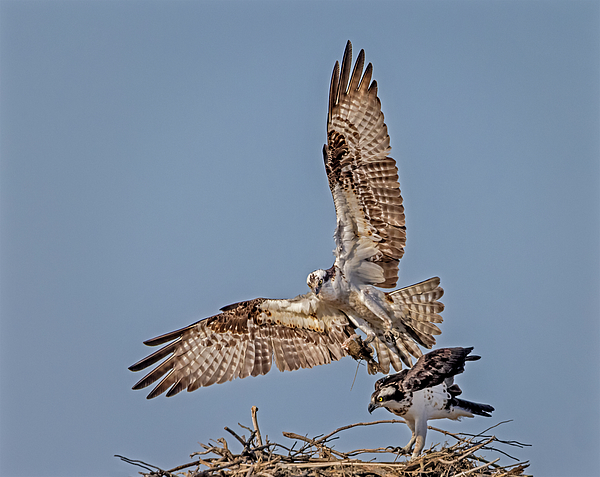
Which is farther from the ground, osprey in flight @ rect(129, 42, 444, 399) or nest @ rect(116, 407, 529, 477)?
osprey in flight @ rect(129, 42, 444, 399)

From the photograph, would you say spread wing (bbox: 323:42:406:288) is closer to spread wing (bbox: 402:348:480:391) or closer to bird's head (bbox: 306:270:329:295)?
bird's head (bbox: 306:270:329:295)

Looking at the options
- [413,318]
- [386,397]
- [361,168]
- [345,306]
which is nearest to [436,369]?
[386,397]

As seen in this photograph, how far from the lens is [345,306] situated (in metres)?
9.13

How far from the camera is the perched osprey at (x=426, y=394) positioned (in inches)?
301

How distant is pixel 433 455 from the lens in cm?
735

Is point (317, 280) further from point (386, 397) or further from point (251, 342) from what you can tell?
point (386, 397)

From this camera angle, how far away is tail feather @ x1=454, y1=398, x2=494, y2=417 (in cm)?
794

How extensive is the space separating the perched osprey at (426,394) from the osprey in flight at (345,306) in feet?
3.58

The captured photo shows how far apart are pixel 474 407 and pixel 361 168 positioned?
2968 millimetres

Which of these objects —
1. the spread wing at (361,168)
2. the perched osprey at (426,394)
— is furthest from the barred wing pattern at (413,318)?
the perched osprey at (426,394)

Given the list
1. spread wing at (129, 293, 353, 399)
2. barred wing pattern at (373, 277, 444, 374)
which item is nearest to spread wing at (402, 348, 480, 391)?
barred wing pattern at (373, 277, 444, 374)

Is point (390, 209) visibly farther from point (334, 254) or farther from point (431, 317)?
point (431, 317)

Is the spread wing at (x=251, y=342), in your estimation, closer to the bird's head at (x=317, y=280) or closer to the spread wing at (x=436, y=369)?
the bird's head at (x=317, y=280)

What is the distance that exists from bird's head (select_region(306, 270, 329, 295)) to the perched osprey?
147cm
